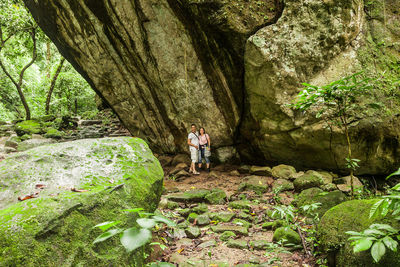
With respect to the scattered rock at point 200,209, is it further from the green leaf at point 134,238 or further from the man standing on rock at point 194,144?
the green leaf at point 134,238

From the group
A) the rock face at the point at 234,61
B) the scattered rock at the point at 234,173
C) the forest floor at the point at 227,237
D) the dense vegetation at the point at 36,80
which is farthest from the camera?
the dense vegetation at the point at 36,80

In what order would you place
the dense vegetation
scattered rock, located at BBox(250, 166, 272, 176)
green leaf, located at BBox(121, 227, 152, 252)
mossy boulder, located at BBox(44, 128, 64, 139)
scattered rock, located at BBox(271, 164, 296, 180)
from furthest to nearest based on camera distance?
the dense vegetation < mossy boulder, located at BBox(44, 128, 64, 139) < scattered rock, located at BBox(250, 166, 272, 176) < scattered rock, located at BBox(271, 164, 296, 180) < green leaf, located at BBox(121, 227, 152, 252)

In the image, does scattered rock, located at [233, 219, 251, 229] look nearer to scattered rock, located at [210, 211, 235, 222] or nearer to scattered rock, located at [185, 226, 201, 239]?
scattered rock, located at [210, 211, 235, 222]

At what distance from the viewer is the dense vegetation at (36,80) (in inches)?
551

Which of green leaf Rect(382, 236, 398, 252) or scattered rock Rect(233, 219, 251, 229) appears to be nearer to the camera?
green leaf Rect(382, 236, 398, 252)

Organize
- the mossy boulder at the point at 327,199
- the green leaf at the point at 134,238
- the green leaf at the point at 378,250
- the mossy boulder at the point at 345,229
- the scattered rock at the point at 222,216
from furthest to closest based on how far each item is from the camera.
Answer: the scattered rock at the point at 222,216 → the mossy boulder at the point at 327,199 → the mossy boulder at the point at 345,229 → the green leaf at the point at 378,250 → the green leaf at the point at 134,238

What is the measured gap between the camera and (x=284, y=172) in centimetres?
731

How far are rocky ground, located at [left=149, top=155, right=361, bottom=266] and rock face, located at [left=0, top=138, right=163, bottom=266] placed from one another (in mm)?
1023

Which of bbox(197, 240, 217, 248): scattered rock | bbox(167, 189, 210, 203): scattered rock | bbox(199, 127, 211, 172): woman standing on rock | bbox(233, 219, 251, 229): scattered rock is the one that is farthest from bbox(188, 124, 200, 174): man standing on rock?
bbox(197, 240, 217, 248): scattered rock

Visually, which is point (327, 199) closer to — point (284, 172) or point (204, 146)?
point (284, 172)

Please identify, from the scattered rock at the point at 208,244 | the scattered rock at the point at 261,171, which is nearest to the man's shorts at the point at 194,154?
the scattered rock at the point at 261,171

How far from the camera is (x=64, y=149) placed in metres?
3.33

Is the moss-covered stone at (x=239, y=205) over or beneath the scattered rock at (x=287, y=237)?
beneath

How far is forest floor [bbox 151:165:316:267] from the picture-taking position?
3.07 meters
